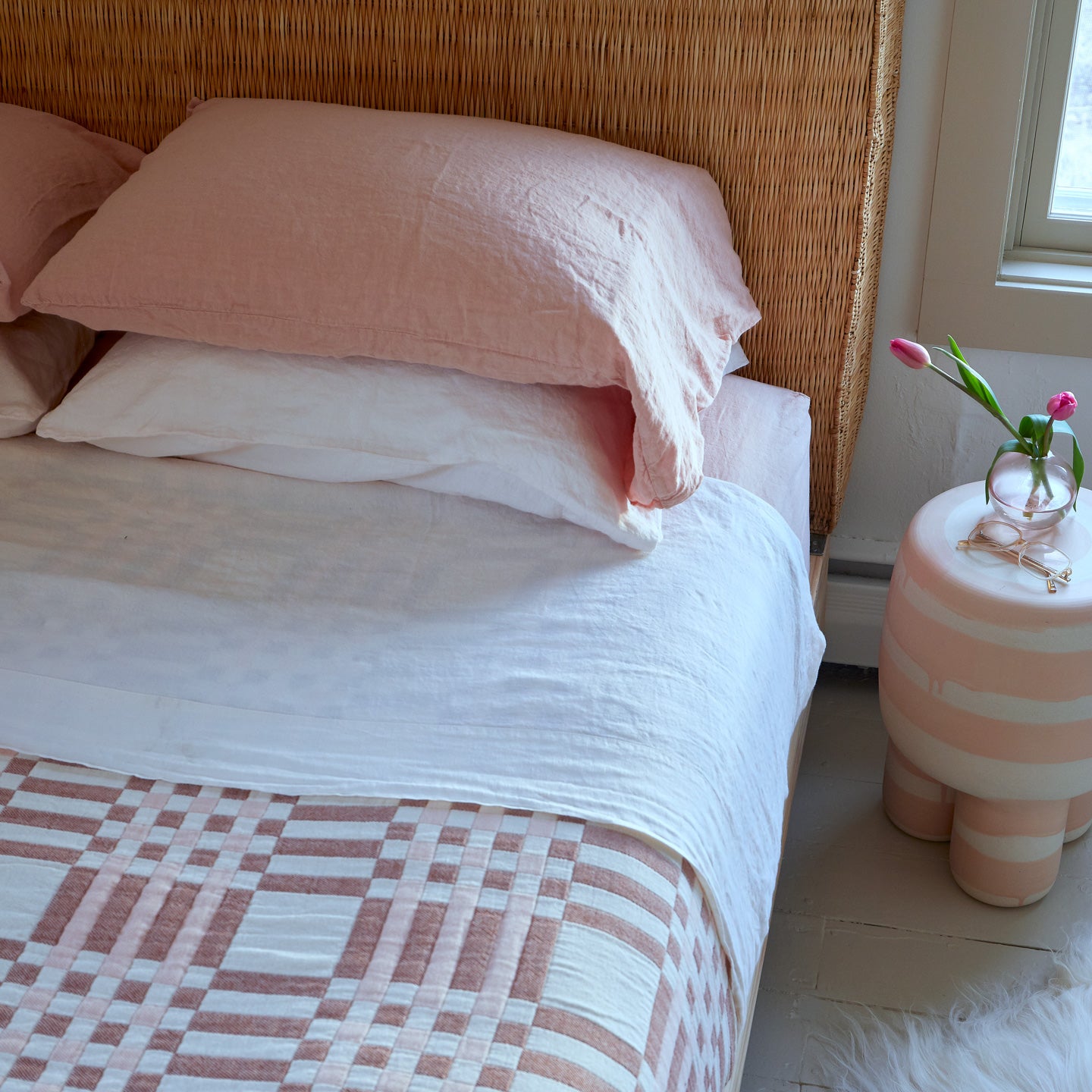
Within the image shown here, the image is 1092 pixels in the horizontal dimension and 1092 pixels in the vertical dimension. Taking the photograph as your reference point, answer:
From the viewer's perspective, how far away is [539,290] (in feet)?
3.38

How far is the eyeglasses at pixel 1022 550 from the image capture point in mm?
1254

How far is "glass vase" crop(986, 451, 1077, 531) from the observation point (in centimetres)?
127

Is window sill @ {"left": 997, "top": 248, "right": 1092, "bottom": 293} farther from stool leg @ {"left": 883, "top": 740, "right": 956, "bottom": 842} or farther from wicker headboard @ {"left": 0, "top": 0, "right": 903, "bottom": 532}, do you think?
stool leg @ {"left": 883, "top": 740, "right": 956, "bottom": 842}

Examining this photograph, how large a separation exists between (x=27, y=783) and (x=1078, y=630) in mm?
Result: 992

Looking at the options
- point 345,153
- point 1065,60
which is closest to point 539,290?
point 345,153

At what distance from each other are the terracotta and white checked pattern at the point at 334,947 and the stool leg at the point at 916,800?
2.29ft

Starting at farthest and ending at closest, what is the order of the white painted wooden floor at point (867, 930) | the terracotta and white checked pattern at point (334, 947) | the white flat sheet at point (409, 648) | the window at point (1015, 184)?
the window at point (1015, 184) → the white painted wooden floor at point (867, 930) → the white flat sheet at point (409, 648) → the terracotta and white checked pattern at point (334, 947)

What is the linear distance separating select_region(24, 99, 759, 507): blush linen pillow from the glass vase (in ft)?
1.13

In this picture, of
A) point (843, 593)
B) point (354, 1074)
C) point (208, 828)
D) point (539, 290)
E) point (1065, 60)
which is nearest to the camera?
point (354, 1074)

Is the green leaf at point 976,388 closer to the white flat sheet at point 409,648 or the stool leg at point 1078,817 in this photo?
the white flat sheet at point 409,648

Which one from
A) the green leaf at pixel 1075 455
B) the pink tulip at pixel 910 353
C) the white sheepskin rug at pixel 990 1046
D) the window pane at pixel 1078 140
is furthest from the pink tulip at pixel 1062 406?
the white sheepskin rug at pixel 990 1046

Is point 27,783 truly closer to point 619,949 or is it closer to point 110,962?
point 110,962

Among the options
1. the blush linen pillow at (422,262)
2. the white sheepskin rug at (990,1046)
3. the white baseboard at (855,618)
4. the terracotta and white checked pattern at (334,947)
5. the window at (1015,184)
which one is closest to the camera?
the terracotta and white checked pattern at (334,947)

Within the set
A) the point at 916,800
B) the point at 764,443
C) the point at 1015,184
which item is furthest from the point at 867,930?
the point at 1015,184
